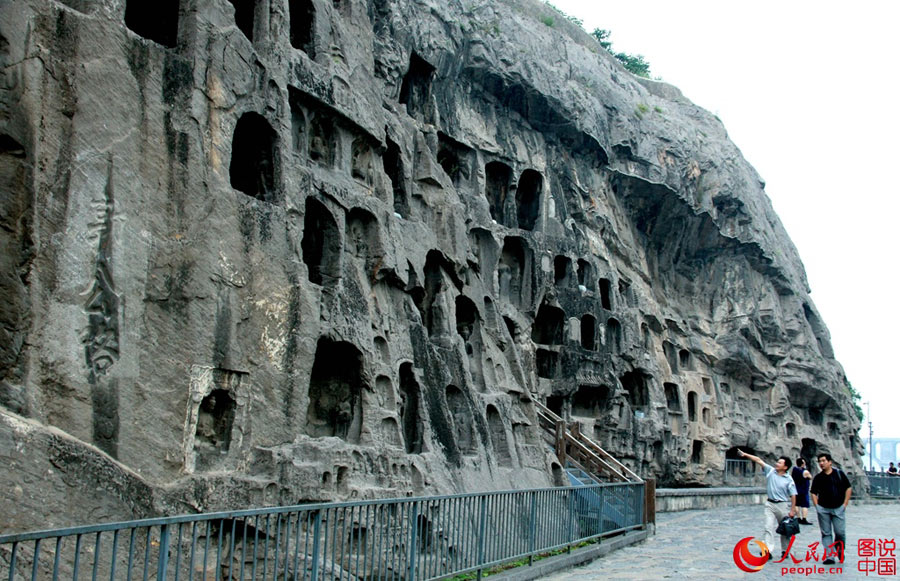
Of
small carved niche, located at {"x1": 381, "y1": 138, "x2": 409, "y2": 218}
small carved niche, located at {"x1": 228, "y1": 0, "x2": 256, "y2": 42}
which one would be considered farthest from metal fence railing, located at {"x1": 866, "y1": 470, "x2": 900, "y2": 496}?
small carved niche, located at {"x1": 228, "y1": 0, "x2": 256, "y2": 42}

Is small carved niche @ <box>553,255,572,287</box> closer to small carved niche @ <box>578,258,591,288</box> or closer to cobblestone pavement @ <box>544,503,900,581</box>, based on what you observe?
small carved niche @ <box>578,258,591,288</box>

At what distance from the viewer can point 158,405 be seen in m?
10.4

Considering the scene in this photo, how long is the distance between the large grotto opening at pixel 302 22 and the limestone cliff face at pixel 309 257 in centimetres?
9

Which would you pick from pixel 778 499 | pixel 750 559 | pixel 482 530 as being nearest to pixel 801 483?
pixel 750 559

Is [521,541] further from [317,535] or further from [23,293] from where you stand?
[23,293]

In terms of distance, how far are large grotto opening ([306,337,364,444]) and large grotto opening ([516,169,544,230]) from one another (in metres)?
15.2

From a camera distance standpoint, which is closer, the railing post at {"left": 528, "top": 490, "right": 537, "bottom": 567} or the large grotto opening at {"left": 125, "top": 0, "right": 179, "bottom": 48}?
the railing post at {"left": 528, "top": 490, "right": 537, "bottom": 567}

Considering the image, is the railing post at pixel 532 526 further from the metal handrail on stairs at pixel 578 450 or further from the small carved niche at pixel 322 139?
the metal handrail on stairs at pixel 578 450

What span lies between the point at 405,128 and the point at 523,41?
37.2 feet

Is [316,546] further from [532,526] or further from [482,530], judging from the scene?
[532,526]

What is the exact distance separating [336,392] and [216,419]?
3.59m

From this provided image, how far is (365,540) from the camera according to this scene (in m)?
8.02

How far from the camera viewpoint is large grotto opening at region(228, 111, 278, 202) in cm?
1379

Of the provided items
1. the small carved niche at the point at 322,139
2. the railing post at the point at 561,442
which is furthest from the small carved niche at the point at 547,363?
the small carved niche at the point at 322,139
